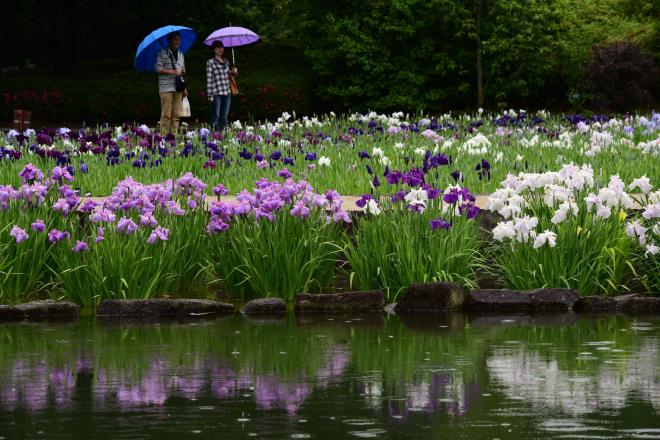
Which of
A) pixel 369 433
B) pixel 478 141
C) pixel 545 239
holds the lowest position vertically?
pixel 369 433

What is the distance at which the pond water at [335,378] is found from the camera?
19.7 feet

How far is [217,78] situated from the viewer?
73.9 ft

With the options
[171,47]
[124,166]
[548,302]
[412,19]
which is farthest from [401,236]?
[412,19]

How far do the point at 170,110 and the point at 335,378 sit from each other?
50.1 ft

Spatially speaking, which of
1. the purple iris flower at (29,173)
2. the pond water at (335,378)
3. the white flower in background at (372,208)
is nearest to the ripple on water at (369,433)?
the pond water at (335,378)

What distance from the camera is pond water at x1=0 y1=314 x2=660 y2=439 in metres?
6.00

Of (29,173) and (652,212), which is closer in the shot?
(652,212)

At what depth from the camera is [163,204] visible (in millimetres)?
10969

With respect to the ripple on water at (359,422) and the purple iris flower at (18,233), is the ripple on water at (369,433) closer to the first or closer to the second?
the ripple on water at (359,422)

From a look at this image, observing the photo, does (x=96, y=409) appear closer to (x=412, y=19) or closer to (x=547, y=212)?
(x=547, y=212)

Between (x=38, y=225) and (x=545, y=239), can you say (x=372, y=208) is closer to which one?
(x=545, y=239)

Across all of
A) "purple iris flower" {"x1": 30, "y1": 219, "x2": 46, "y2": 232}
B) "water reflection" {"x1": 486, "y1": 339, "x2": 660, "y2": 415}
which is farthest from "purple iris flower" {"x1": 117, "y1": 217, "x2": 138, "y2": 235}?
"water reflection" {"x1": 486, "y1": 339, "x2": 660, "y2": 415}

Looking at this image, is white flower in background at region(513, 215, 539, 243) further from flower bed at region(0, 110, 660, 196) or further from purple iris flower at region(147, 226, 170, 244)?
purple iris flower at region(147, 226, 170, 244)

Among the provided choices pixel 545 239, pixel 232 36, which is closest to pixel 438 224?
pixel 545 239
